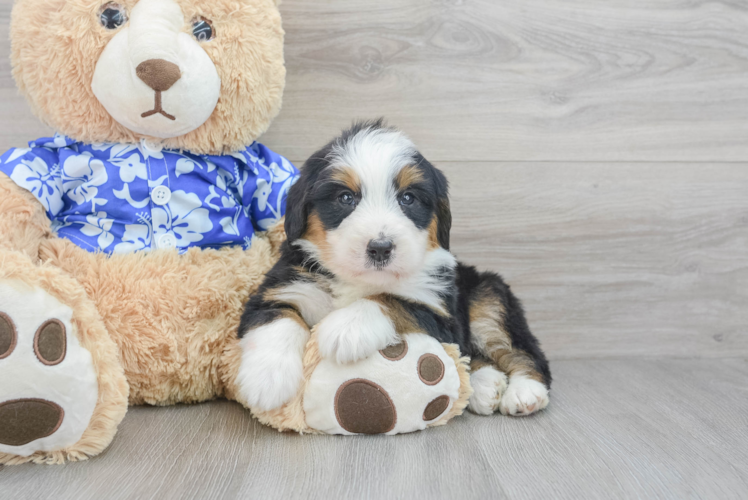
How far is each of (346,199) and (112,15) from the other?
91 cm

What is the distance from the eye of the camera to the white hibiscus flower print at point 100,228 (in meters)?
1.84

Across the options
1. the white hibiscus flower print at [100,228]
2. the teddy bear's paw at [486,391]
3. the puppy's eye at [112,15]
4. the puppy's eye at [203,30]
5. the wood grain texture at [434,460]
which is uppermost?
the puppy's eye at [112,15]

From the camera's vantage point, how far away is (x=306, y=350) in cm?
164

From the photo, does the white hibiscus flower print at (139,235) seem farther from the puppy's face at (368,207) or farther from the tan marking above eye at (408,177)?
the tan marking above eye at (408,177)

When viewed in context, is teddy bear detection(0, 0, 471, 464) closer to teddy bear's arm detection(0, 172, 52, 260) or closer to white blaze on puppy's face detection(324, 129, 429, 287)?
teddy bear's arm detection(0, 172, 52, 260)

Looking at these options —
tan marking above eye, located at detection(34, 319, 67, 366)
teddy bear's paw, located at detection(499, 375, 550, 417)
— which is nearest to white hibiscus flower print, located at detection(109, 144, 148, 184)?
tan marking above eye, located at detection(34, 319, 67, 366)

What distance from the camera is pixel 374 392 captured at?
158cm

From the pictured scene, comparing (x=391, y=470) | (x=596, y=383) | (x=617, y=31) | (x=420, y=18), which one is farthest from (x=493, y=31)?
A: (x=391, y=470)

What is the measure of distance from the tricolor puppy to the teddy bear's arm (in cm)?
68

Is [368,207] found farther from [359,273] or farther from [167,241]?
[167,241]

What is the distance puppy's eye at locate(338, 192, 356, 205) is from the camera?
65.4 inches

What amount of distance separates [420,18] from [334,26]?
359 millimetres

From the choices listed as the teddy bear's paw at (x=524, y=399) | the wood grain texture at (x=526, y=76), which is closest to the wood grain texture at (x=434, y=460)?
the teddy bear's paw at (x=524, y=399)

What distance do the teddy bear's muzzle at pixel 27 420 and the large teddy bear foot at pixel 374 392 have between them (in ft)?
1.68
